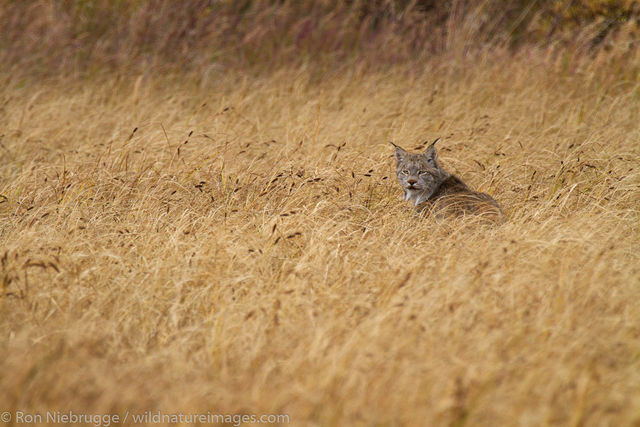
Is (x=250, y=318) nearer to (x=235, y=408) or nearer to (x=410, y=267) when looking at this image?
(x=235, y=408)

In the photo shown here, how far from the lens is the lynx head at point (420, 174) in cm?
483

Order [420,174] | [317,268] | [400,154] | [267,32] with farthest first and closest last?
[267,32] → [400,154] → [420,174] → [317,268]

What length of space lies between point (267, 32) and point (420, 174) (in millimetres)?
4216

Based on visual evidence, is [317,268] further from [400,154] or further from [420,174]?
[400,154]

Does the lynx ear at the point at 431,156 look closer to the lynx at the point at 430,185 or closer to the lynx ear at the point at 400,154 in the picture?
the lynx at the point at 430,185

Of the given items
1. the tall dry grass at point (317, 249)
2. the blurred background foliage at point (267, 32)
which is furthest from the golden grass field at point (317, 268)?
the blurred background foliage at point (267, 32)

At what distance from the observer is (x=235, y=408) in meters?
2.37

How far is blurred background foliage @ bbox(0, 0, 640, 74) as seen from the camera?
761 centimetres

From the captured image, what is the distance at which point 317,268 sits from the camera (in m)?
3.40

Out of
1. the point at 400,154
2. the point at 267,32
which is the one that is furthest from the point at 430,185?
the point at 267,32

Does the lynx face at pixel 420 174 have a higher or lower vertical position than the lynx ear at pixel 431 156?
lower

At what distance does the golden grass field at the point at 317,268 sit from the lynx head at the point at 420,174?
0.15 m

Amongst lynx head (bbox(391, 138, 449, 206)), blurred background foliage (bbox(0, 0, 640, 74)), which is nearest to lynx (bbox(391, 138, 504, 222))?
lynx head (bbox(391, 138, 449, 206))

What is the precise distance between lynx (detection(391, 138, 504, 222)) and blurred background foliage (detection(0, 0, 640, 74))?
10.1 feet
